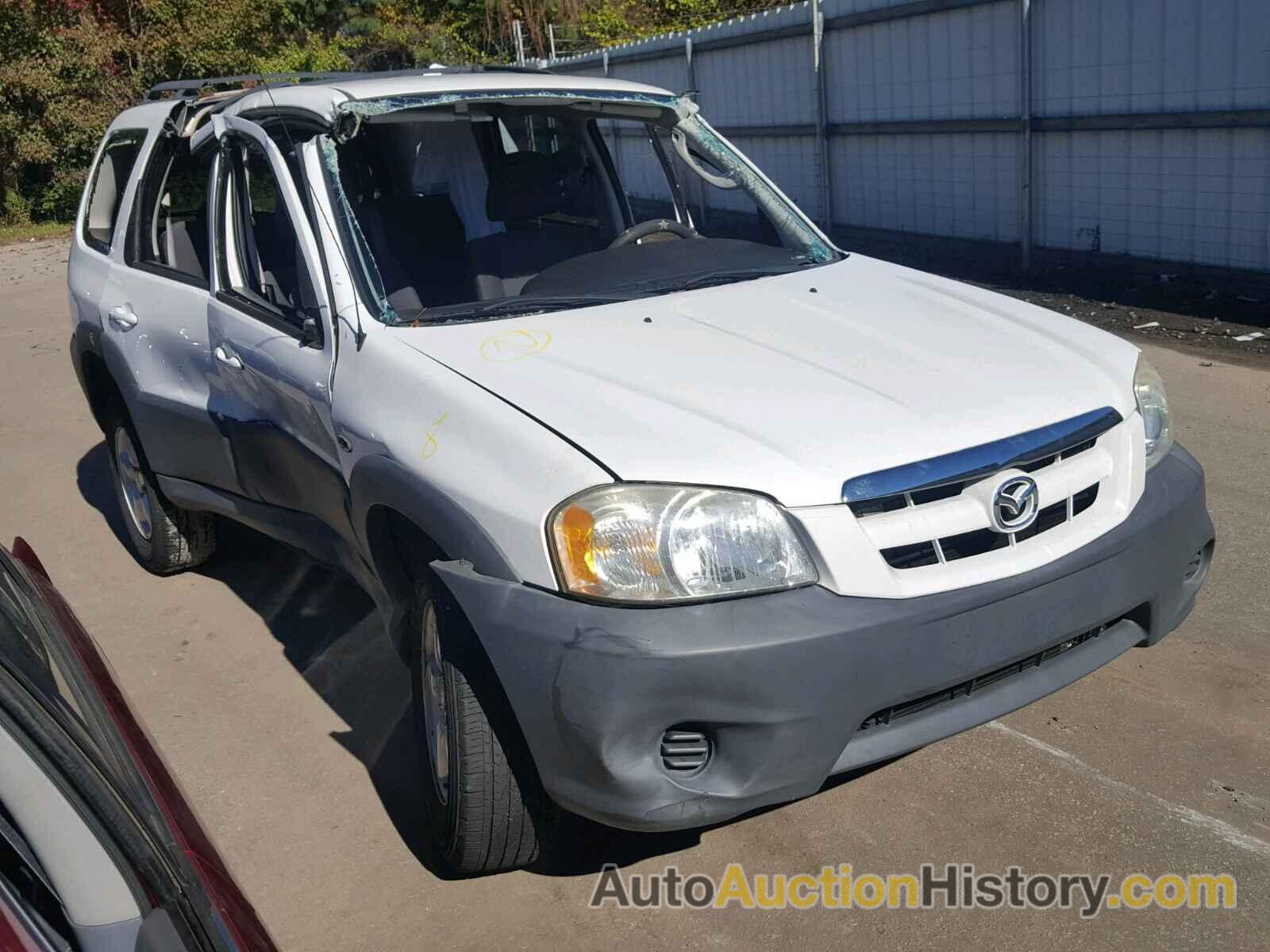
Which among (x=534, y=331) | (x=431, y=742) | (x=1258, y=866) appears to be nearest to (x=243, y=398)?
(x=534, y=331)

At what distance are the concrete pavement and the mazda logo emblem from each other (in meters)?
0.86

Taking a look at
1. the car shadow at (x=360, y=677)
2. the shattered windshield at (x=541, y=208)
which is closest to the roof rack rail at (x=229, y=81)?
the shattered windshield at (x=541, y=208)

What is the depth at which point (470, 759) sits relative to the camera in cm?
290

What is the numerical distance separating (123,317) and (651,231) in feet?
6.97

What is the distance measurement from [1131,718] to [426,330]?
2269mm

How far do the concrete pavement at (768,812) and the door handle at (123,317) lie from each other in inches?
45.1

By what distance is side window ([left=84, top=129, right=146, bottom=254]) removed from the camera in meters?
5.43

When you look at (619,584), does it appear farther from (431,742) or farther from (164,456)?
(164,456)

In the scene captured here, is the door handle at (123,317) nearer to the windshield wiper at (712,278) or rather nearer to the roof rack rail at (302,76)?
the roof rack rail at (302,76)

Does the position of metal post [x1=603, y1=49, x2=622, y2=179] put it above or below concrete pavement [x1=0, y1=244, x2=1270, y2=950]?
above

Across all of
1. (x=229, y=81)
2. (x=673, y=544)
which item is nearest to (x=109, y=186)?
(x=229, y=81)

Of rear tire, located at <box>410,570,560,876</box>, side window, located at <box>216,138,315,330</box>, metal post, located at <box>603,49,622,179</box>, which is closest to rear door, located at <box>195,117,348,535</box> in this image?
side window, located at <box>216,138,315,330</box>

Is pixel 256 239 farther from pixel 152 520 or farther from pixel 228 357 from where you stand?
pixel 152 520

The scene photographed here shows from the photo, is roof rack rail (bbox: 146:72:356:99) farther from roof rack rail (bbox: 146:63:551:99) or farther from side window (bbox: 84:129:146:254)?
side window (bbox: 84:129:146:254)
